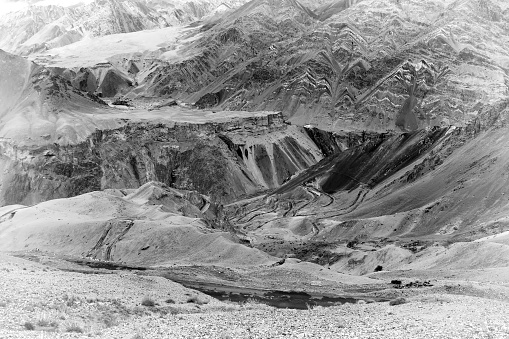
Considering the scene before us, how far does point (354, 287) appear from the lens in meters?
55.0

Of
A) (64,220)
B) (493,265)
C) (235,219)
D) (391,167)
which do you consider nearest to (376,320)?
(493,265)

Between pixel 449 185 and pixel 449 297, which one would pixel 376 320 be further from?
pixel 449 185

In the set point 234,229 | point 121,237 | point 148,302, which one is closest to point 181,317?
point 148,302

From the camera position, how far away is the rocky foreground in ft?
70.8

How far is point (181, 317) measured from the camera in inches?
1010

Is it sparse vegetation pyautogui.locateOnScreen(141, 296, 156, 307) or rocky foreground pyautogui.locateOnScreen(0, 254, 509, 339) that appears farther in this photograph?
sparse vegetation pyautogui.locateOnScreen(141, 296, 156, 307)

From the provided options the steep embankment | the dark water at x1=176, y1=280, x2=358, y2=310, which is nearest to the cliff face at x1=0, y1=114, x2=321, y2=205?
the steep embankment

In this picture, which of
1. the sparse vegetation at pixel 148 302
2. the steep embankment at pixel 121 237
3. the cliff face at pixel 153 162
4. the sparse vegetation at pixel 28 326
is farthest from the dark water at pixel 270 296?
the cliff face at pixel 153 162

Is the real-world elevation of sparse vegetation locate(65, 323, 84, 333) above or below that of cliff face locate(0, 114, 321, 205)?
above

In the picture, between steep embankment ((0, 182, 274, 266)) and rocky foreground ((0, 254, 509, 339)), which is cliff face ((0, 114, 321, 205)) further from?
rocky foreground ((0, 254, 509, 339))

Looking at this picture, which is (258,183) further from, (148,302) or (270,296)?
(148,302)

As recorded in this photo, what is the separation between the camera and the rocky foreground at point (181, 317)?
2158 centimetres

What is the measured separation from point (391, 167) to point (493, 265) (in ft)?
316

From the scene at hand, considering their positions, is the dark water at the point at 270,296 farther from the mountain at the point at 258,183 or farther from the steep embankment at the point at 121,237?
the mountain at the point at 258,183
